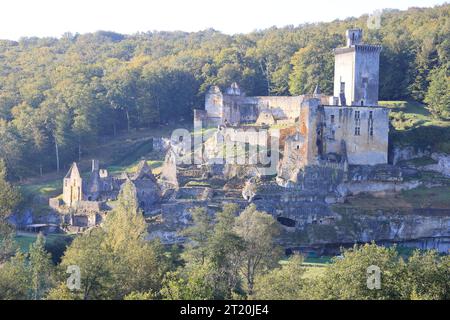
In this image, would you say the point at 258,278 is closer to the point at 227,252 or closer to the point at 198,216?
the point at 227,252

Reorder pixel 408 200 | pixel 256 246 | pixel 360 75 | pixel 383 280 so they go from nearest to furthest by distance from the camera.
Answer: pixel 383 280 < pixel 256 246 < pixel 408 200 < pixel 360 75

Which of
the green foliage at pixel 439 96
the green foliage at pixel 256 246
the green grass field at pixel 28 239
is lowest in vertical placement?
the green grass field at pixel 28 239

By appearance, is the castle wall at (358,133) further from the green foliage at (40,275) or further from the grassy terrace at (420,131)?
the green foliage at (40,275)

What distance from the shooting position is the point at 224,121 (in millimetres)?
73938

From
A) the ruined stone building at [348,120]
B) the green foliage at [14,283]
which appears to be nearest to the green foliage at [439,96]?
the ruined stone building at [348,120]

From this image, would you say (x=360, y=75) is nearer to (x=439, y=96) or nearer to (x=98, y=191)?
(x=439, y=96)

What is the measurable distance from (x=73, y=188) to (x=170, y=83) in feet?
92.6

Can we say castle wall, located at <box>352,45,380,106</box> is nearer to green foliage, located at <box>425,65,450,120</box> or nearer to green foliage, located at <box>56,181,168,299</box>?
green foliage, located at <box>425,65,450,120</box>

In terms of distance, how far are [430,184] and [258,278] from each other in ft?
86.8

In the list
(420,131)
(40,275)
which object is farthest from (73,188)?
(420,131)

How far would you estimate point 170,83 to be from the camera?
85.7 metres

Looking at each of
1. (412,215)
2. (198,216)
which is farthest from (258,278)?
(412,215)

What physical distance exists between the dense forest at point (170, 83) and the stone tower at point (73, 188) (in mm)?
9717

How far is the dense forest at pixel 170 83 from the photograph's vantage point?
73.4 meters
